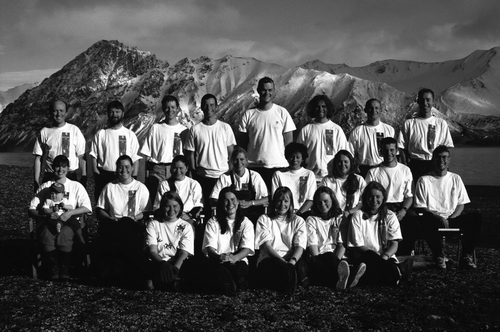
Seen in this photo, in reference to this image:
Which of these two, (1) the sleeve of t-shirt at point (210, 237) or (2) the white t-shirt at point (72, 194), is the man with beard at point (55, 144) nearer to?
(2) the white t-shirt at point (72, 194)

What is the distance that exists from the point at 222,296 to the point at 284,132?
308cm

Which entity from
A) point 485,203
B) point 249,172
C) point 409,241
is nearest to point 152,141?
point 249,172

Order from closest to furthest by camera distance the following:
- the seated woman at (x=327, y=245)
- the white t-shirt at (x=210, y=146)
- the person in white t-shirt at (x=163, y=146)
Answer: the seated woman at (x=327, y=245)
the white t-shirt at (x=210, y=146)
the person in white t-shirt at (x=163, y=146)

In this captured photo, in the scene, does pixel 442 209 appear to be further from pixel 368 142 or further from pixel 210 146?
pixel 210 146

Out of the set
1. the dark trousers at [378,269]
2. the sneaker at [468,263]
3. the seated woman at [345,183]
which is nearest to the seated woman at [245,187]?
the seated woman at [345,183]

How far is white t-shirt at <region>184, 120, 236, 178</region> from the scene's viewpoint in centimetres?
812

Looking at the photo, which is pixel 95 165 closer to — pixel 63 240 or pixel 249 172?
pixel 63 240

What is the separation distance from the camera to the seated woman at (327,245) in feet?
20.8

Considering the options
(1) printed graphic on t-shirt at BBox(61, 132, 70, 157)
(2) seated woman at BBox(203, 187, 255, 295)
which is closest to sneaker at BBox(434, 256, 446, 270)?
(2) seated woman at BBox(203, 187, 255, 295)

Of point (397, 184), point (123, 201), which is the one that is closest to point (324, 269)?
point (397, 184)

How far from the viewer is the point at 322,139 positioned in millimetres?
8039

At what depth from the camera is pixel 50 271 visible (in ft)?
22.6

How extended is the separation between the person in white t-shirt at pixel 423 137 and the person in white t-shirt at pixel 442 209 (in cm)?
71

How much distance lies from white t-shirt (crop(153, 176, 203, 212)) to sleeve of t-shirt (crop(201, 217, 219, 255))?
907 millimetres
